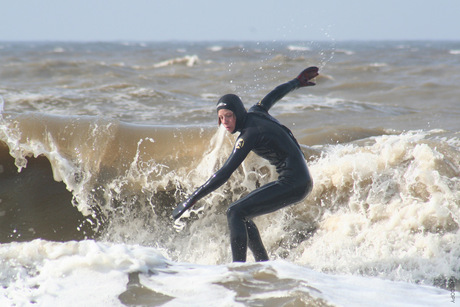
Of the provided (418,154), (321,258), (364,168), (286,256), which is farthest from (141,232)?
(418,154)

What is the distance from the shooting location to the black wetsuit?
168 inches

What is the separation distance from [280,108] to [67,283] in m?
9.37

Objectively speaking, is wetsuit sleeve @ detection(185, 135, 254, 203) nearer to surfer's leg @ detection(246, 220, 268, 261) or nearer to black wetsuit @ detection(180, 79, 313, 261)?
black wetsuit @ detection(180, 79, 313, 261)

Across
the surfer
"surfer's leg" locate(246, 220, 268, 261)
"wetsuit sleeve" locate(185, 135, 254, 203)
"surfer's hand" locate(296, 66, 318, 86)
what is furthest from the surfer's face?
"surfer's hand" locate(296, 66, 318, 86)

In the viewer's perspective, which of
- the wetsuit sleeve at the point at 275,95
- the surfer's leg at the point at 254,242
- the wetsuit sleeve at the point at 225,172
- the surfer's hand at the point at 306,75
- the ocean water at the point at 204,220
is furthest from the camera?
the surfer's hand at the point at 306,75

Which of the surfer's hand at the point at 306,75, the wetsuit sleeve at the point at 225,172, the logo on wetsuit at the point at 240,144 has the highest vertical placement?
the surfer's hand at the point at 306,75

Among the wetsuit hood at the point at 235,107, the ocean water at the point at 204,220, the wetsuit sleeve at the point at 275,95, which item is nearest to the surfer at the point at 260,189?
the wetsuit hood at the point at 235,107

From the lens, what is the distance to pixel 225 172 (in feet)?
13.8

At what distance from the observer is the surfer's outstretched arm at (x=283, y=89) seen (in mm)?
4867

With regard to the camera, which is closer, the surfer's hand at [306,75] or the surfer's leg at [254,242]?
the surfer's leg at [254,242]

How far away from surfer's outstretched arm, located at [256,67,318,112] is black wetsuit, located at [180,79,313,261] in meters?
0.29

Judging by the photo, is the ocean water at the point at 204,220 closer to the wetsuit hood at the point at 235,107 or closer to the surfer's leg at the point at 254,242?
the surfer's leg at the point at 254,242

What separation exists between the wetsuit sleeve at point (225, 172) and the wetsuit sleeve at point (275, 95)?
60 centimetres

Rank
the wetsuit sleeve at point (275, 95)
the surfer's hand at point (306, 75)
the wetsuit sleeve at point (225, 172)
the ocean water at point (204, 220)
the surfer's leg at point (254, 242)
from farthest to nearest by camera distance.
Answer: the surfer's hand at point (306, 75) → the wetsuit sleeve at point (275, 95) → the surfer's leg at point (254, 242) → the wetsuit sleeve at point (225, 172) → the ocean water at point (204, 220)
